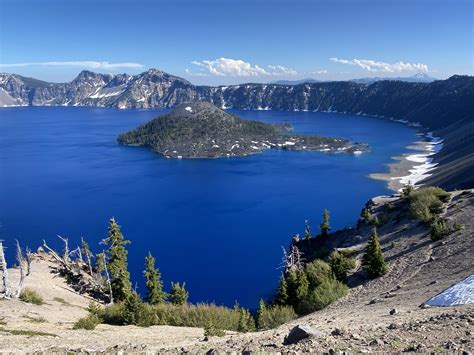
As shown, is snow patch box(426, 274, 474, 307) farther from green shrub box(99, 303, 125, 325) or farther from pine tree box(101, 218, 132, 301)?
pine tree box(101, 218, 132, 301)

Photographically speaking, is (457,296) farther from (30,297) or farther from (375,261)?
(30,297)

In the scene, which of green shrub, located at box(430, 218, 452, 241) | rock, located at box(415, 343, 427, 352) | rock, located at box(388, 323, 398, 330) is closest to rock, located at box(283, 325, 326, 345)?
rock, located at box(388, 323, 398, 330)

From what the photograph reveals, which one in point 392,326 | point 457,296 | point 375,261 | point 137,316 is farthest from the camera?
point 375,261

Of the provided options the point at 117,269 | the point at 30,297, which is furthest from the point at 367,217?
the point at 30,297

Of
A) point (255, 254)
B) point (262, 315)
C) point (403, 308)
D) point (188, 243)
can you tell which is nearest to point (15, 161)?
point (188, 243)

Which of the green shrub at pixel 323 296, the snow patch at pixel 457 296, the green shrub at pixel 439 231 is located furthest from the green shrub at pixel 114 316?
the green shrub at pixel 439 231
